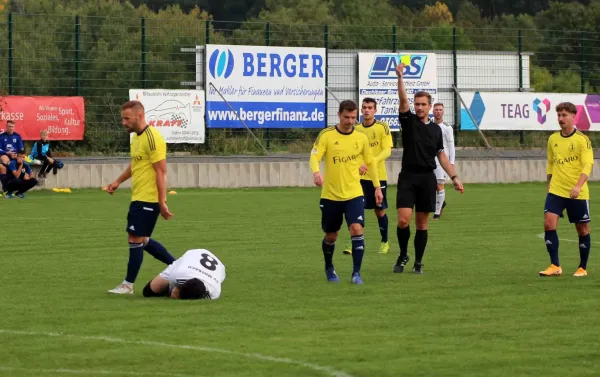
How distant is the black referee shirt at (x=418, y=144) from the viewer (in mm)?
14992

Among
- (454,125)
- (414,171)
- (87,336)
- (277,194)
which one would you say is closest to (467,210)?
(277,194)

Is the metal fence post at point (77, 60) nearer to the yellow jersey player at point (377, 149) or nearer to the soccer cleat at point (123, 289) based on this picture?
the yellow jersey player at point (377, 149)

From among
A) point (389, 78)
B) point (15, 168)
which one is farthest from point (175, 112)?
point (389, 78)

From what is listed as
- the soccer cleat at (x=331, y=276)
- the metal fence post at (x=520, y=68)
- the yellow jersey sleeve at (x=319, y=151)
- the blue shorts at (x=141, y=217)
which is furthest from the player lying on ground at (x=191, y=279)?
the metal fence post at (x=520, y=68)

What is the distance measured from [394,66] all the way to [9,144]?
12.8 metres

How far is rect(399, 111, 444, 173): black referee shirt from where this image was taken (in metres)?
15.0

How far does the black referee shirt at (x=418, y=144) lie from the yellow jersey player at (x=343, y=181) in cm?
88

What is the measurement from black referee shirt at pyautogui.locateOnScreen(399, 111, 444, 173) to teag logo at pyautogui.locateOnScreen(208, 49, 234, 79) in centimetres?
2333

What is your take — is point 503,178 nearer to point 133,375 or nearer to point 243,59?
point 243,59

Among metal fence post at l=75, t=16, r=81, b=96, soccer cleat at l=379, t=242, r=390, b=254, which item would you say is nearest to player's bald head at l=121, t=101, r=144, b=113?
soccer cleat at l=379, t=242, r=390, b=254

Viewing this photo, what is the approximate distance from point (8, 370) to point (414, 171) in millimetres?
7163

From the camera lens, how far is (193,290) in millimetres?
12445

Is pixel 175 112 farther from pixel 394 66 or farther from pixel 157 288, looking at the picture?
pixel 157 288

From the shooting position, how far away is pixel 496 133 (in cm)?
4169
